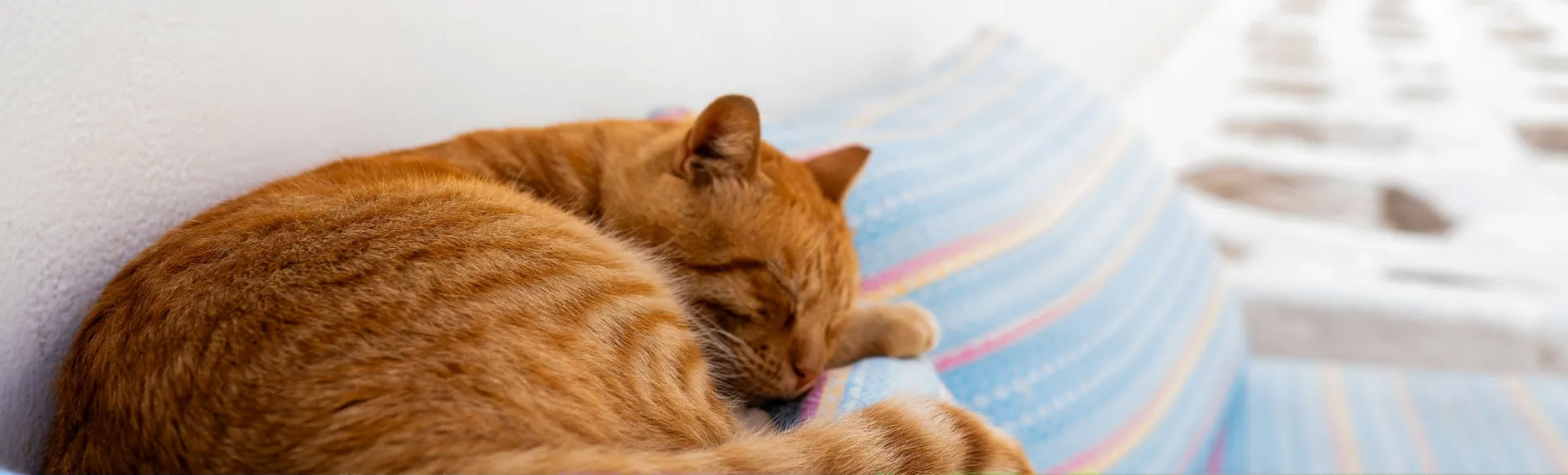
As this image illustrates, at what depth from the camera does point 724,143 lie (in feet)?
2.86

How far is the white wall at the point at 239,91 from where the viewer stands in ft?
2.07

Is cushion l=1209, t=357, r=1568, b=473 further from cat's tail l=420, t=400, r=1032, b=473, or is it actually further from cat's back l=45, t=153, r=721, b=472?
cat's back l=45, t=153, r=721, b=472

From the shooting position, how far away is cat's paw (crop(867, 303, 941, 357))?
2.97ft

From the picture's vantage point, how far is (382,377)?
57 centimetres

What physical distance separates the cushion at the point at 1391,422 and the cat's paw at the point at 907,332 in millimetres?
614

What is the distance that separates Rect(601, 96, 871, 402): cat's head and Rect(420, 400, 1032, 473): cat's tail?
187 mm

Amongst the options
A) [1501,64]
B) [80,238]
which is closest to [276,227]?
[80,238]

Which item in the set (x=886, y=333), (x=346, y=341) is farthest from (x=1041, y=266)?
(x=346, y=341)

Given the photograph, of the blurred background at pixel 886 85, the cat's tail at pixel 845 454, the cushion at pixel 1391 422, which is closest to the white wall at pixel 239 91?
the blurred background at pixel 886 85

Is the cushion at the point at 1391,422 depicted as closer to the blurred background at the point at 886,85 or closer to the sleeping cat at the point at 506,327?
the blurred background at the point at 886,85

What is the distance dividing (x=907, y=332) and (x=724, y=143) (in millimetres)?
243

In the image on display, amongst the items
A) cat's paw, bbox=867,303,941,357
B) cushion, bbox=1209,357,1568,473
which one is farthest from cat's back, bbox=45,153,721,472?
cushion, bbox=1209,357,1568,473

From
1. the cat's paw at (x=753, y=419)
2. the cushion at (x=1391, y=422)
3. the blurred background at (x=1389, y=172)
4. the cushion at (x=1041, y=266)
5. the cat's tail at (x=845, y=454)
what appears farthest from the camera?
the blurred background at (x=1389, y=172)

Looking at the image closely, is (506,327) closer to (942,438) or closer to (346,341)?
(346,341)
